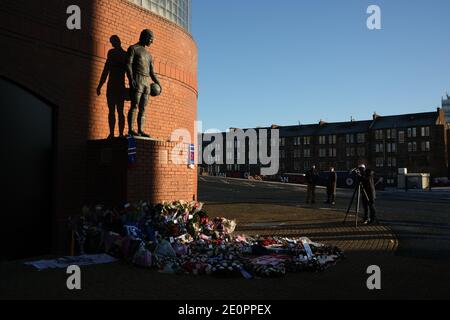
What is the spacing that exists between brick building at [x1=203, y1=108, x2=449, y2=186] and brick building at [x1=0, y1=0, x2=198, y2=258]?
64.5 m

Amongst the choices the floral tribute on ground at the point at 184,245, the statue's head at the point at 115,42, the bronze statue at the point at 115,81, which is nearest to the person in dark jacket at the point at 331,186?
the floral tribute on ground at the point at 184,245

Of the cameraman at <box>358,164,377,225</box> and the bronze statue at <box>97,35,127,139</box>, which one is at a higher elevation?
the bronze statue at <box>97,35,127,139</box>

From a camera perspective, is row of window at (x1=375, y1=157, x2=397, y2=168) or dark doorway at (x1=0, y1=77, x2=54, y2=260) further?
row of window at (x1=375, y1=157, x2=397, y2=168)

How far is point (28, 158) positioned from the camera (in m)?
8.12

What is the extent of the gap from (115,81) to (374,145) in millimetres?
84147

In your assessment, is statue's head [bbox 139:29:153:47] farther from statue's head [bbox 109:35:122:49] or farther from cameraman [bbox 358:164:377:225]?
cameraman [bbox 358:164:377:225]

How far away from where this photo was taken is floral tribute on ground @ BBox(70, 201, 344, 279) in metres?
6.86

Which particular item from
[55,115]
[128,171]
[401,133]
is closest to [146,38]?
[55,115]

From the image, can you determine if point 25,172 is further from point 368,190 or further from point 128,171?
point 368,190

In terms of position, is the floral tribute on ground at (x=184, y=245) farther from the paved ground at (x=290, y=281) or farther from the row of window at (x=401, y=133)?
the row of window at (x=401, y=133)

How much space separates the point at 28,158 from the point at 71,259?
2139 mm

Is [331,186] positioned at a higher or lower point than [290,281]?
higher

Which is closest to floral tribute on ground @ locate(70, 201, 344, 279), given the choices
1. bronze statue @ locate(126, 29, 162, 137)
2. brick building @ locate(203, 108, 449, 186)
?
bronze statue @ locate(126, 29, 162, 137)

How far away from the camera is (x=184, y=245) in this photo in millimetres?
7898
